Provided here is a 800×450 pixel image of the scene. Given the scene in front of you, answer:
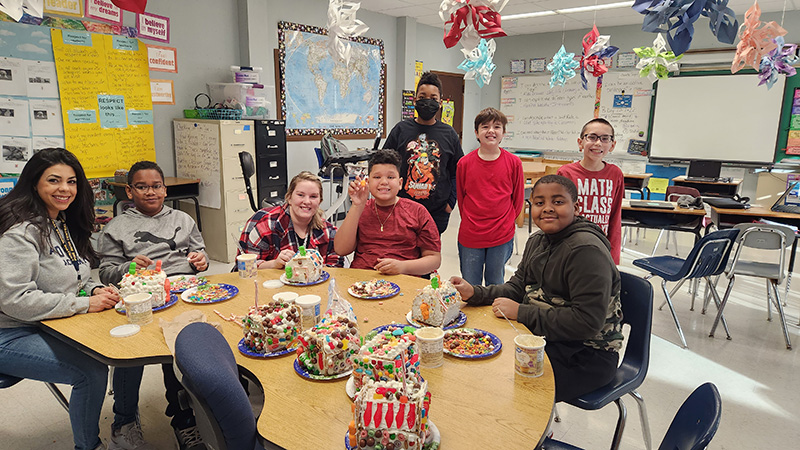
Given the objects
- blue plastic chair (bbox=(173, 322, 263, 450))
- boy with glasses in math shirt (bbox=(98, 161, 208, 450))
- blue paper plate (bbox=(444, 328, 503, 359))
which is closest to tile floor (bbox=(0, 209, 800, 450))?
boy with glasses in math shirt (bbox=(98, 161, 208, 450))

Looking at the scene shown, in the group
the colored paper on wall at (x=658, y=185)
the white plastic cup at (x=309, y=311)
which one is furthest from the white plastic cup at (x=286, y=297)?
the colored paper on wall at (x=658, y=185)

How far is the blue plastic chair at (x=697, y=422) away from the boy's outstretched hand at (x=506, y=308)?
0.60m

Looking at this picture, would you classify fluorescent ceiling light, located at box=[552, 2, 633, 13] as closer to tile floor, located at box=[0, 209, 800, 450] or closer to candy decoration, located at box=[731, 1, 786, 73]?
candy decoration, located at box=[731, 1, 786, 73]

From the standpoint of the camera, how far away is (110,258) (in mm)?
2316

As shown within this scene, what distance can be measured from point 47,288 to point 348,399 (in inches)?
51.7

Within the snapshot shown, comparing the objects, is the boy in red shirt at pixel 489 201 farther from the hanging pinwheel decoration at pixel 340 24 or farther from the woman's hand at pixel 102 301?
the woman's hand at pixel 102 301

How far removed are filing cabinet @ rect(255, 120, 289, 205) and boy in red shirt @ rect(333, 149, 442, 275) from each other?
2903 millimetres

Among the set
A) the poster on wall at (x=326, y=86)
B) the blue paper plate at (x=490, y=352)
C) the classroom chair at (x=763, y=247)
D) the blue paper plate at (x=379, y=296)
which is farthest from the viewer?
the poster on wall at (x=326, y=86)

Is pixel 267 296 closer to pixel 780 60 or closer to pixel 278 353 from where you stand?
pixel 278 353

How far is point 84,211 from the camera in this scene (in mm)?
2025

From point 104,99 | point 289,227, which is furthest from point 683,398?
point 104,99

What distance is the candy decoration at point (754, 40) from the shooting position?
3004mm

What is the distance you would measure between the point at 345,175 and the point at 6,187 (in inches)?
122

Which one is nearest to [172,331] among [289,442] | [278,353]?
[278,353]
